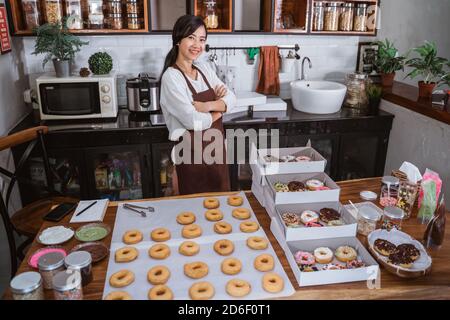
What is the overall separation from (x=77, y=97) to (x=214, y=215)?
6.16 ft

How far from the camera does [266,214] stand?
1.83 meters

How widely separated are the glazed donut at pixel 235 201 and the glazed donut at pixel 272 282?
1.79ft

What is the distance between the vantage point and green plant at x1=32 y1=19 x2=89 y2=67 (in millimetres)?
2973

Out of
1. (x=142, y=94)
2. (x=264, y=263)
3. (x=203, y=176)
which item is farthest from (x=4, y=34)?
(x=264, y=263)

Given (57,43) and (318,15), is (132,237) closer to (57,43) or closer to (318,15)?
(57,43)

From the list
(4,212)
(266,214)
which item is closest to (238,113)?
(266,214)

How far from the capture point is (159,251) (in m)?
1.52

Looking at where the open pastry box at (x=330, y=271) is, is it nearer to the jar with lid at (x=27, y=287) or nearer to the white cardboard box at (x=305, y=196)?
the white cardboard box at (x=305, y=196)

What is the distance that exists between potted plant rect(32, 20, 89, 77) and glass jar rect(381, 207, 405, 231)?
2.55 metres

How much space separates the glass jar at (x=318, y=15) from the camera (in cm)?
354

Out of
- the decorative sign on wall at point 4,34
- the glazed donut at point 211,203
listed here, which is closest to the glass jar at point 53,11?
the decorative sign on wall at point 4,34

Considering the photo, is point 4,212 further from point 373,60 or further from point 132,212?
point 373,60

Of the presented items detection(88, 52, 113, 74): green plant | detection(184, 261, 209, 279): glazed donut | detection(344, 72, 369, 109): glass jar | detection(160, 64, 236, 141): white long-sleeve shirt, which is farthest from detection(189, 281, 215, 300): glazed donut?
detection(344, 72, 369, 109): glass jar

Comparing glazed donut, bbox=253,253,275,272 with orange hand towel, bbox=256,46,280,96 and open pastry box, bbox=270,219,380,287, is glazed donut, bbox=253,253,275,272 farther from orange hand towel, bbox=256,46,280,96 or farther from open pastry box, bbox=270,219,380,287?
orange hand towel, bbox=256,46,280,96
